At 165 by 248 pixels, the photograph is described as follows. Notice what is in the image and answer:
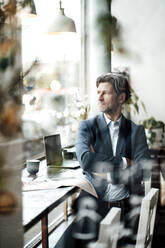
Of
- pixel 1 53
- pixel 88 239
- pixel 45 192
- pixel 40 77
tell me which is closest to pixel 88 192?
pixel 88 239

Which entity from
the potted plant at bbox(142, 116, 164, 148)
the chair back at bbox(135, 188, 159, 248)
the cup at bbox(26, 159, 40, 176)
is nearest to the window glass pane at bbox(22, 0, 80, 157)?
the potted plant at bbox(142, 116, 164, 148)

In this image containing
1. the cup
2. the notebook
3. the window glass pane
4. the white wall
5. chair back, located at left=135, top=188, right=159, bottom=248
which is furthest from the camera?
the notebook

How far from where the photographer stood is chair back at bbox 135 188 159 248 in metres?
0.94

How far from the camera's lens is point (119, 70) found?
0.91 metres

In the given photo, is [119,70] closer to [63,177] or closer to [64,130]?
[64,130]

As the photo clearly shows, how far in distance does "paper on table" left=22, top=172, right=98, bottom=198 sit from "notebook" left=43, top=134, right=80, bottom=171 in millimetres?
122

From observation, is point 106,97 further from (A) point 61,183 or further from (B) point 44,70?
(A) point 61,183

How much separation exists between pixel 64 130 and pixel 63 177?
312 mm

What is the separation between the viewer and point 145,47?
2.89 feet

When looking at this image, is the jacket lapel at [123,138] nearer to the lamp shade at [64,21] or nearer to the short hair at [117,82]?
the short hair at [117,82]

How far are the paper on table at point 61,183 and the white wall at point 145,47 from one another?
0.38 metres

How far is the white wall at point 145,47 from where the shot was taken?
0.82 metres

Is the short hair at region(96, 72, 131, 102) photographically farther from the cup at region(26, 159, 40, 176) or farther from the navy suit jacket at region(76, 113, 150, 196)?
the cup at region(26, 159, 40, 176)

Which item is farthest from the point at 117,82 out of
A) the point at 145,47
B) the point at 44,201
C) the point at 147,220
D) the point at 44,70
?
the point at 44,201
